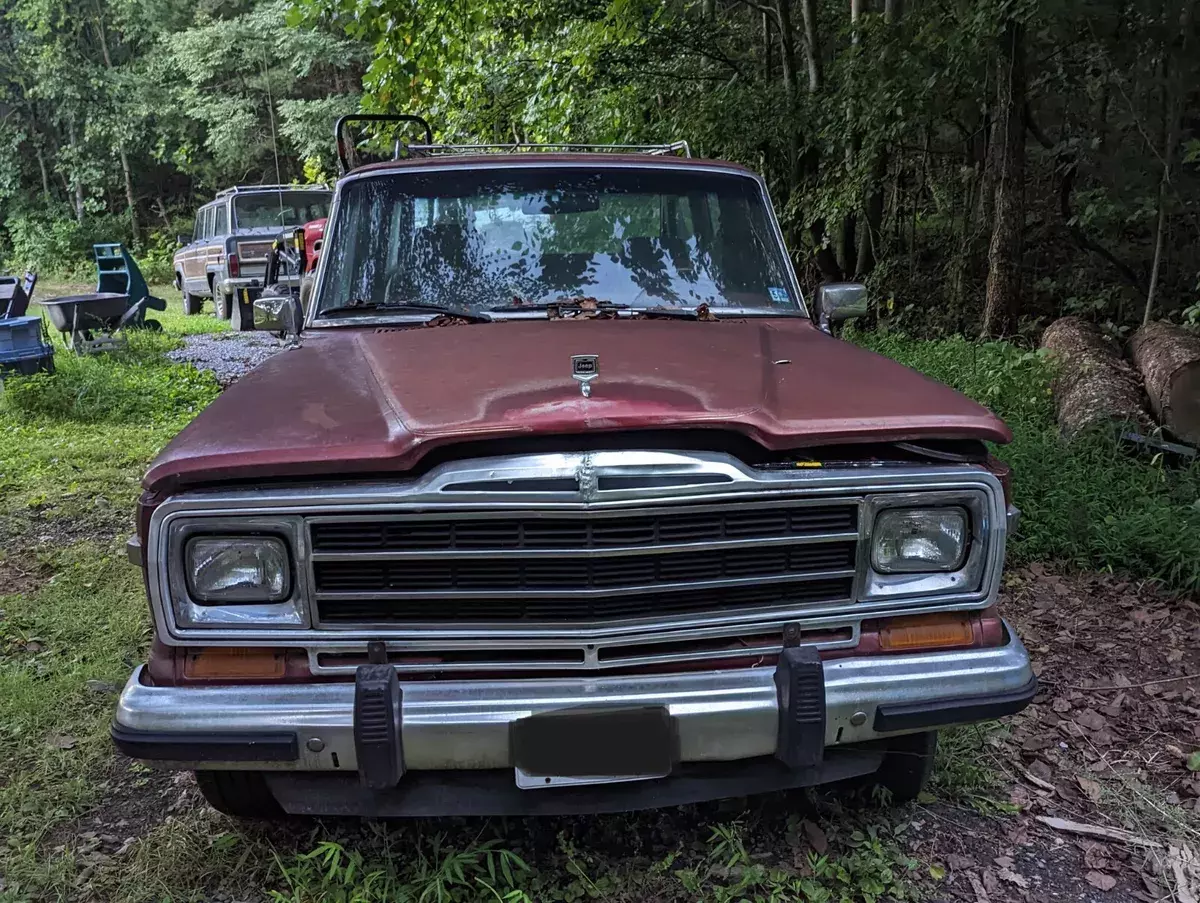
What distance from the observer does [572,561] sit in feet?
6.87

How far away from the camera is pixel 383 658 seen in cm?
212

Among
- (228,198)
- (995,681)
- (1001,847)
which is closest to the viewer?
(995,681)

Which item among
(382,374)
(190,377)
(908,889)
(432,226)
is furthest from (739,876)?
(190,377)

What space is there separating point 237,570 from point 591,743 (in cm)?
90

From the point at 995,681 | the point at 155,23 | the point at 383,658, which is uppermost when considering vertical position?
the point at 155,23

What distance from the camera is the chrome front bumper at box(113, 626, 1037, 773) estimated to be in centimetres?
204

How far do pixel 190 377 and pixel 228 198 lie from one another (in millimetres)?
6394

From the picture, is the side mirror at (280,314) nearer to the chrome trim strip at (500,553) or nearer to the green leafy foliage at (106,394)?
the chrome trim strip at (500,553)

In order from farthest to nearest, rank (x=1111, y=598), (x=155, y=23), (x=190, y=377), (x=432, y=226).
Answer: (x=155, y=23), (x=190, y=377), (x=1111, y=598), (x=432, y=226)

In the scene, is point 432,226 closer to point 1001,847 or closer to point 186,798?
point 186,798

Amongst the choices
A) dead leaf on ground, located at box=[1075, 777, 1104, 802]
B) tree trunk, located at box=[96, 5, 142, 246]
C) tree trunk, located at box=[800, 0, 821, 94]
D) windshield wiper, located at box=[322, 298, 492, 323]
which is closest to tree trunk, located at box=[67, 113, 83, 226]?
tree trunk, located at box=[96, 5, 142, 246]

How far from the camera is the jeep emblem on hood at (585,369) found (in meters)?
2.25

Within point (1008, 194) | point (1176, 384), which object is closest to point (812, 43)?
point (1008, 194)

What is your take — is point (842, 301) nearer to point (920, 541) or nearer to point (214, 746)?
point (920, 541)
